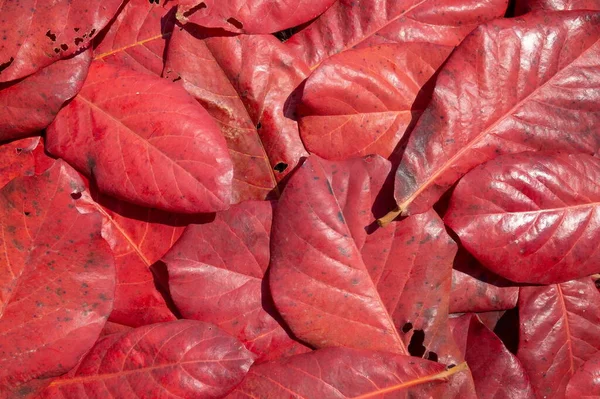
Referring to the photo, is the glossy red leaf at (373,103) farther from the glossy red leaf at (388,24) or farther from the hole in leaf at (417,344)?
the hole in leaf at (417,344)

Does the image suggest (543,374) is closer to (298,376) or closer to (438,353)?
(438,353)

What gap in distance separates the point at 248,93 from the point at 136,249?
0.52m

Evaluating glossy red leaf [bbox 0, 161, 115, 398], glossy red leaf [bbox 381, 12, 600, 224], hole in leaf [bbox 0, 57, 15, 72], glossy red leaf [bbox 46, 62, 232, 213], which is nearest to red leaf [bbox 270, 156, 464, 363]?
glossy red leaf [bbox 381, 12, 600, 224]

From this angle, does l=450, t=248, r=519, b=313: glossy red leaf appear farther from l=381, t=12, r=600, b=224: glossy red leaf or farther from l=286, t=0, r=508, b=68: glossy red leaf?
l=286, t=0, r=508, b=68: glossy red leaf

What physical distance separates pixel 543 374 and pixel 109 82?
55.6 inches

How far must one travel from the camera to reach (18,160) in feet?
5.19

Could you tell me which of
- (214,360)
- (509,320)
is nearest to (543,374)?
(509,320)

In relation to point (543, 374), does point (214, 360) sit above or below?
above

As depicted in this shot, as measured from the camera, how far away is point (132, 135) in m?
1.49

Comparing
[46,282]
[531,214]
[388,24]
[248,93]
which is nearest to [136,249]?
[46,282]

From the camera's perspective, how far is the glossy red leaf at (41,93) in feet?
4.92

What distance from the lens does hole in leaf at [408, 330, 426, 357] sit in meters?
1.52

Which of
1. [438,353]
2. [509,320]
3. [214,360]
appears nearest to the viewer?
[214,360]

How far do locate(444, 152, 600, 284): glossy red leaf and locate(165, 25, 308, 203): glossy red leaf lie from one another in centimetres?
48
